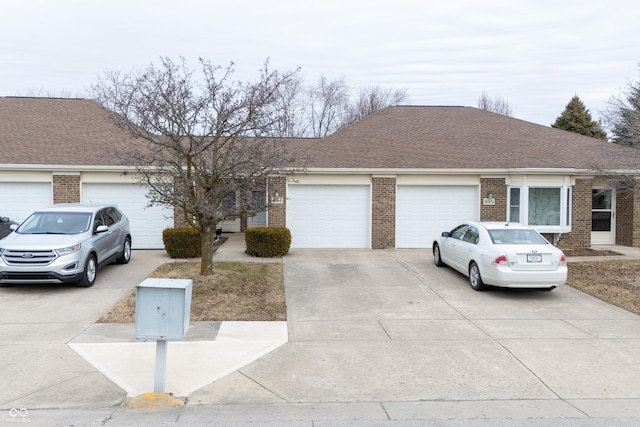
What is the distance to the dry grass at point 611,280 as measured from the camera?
9664mm

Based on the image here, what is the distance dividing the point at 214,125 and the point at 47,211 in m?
4.80

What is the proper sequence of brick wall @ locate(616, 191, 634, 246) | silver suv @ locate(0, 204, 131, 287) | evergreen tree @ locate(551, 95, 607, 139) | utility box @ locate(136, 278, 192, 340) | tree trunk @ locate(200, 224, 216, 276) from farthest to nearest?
evergreen tree @ locate(551, 95, 607, 139) < brick wall @ locate(616, 191, 634, 246) < tree trunk @ locate(200, 224, 216, 276) < silver suv @ locate(0, 204, 131, 287) < utility box @ locate(136, 278, 192, 340)

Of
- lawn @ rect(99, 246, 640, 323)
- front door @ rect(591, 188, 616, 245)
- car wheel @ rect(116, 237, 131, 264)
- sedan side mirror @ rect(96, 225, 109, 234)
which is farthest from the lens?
front door @ rect(591, 188, 616, 245)

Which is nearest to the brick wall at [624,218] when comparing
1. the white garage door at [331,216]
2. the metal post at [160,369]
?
the white garage door at [331,216]

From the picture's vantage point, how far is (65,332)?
7.40 meters

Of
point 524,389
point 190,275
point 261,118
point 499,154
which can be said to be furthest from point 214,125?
point 499,154

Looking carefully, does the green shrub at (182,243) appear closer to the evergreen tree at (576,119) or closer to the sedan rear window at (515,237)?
the sedan rear window at (515,237)

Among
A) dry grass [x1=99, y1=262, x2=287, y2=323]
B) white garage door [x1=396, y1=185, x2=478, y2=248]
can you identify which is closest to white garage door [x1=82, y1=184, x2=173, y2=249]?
dry grass [x1=99, y1=262, x2=287, y2=323]

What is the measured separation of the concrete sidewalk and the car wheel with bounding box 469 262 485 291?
23cm

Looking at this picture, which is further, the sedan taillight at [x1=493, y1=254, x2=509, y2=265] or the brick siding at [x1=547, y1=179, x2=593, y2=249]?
the brick siding at [x1=547, y1=179, x2=593, y2=249]

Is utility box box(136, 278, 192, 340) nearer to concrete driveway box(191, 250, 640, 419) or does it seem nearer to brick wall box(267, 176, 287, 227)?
concrete driveway box(191, 250, 640, 419)

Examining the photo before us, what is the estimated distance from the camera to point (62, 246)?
9.72 metres

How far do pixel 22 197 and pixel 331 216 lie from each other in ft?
31.9

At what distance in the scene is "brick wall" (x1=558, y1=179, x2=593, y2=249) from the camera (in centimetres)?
1603
